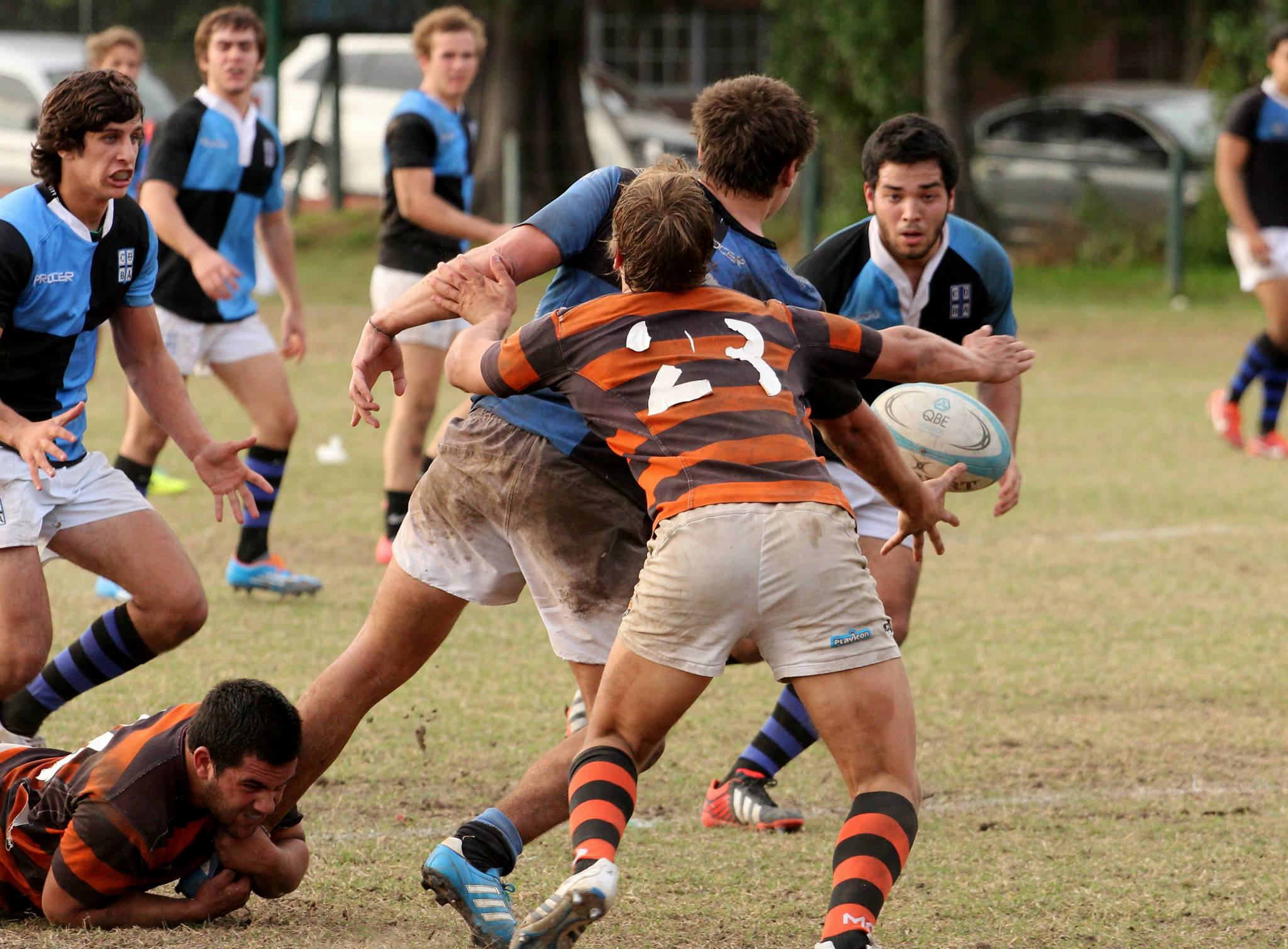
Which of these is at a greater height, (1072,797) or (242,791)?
(242,791)

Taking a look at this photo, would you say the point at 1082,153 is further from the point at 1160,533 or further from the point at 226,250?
the point at 226,250

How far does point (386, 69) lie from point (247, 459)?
17354 millimetres

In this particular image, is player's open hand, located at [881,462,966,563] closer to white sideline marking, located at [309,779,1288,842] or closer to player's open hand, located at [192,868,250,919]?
white sideline marking, located at [309,779,1288,842]

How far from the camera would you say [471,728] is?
17.6 ft

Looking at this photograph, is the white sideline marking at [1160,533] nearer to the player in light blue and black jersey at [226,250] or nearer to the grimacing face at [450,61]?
the grimacing face at [450,61]

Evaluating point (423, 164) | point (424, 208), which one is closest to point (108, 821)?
point (424, 208)

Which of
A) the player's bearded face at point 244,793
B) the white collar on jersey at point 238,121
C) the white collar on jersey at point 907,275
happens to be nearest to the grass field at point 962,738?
the player's bearded face at point 244,793

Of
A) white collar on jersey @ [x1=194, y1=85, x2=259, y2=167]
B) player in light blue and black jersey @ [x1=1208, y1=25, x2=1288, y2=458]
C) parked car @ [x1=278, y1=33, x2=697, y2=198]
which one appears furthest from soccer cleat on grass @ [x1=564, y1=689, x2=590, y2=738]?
parked car @ [x1=278, y1=33, x2=697, y2=198]

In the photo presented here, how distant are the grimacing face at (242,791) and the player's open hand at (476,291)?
1.02 m

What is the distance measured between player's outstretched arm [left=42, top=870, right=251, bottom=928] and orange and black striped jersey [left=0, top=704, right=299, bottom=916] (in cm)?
3

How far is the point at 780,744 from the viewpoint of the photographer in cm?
470

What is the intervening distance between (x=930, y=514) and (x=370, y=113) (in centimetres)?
2070

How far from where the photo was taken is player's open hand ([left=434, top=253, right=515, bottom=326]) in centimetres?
367

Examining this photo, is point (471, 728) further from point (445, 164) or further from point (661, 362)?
point (445, 164)
